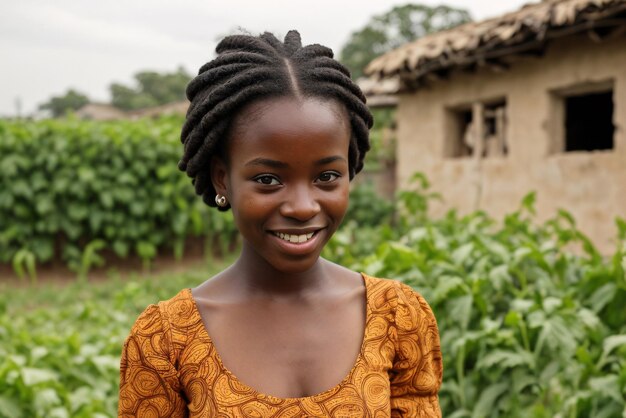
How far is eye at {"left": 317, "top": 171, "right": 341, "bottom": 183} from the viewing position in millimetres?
1254

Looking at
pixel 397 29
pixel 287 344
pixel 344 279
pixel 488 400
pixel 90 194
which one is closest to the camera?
pixel 287 344

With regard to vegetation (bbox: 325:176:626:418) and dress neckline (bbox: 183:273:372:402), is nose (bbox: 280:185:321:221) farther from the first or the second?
vegetation (bbox: 325:176:626:418)

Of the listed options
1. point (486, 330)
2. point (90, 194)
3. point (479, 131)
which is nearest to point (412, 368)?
point (486, 330)

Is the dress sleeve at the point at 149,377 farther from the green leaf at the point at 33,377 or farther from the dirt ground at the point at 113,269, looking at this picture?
the dirt ground at the point at 113,269

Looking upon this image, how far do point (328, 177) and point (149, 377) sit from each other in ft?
1.69

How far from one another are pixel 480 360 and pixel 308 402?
1.93 metres

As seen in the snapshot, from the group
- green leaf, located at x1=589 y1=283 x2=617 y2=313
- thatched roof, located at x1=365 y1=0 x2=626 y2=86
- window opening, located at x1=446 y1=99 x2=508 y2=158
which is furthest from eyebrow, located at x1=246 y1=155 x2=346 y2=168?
window opening, located at x1=446 y1=99 x2=508 y2=158

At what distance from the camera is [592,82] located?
5.86 meters

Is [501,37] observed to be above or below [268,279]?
above

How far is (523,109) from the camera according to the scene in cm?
655

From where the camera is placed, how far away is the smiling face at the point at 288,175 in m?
1.21

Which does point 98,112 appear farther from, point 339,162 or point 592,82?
point 339,162

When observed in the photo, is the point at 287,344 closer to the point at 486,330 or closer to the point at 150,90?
the point at 486,330

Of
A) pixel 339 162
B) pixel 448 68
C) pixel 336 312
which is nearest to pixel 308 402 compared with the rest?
pixel 336 312
